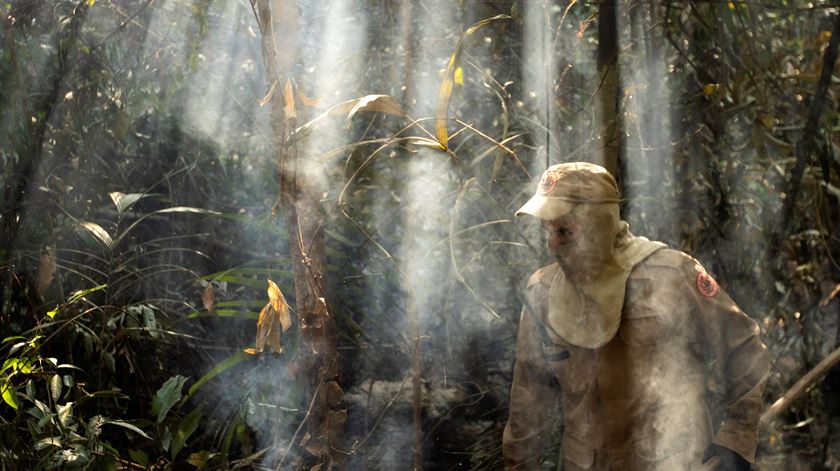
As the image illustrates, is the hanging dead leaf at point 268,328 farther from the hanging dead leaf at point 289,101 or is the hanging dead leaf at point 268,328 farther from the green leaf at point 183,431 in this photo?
the green leaf at point 183,431

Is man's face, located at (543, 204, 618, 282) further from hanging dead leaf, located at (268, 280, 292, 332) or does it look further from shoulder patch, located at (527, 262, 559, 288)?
hanging dead leaf, located at (268, 280, 292, 332)

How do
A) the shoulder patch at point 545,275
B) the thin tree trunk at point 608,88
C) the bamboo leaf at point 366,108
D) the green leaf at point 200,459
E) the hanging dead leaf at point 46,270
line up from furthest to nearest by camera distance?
the hanging dead leaf at point 46,270, the green leaf at point 200,459, the thin tree trunk at point 608,88, the shoulder patch at point 545,275, the bamboo leaf at point 366,108

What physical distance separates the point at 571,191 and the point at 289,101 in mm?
799

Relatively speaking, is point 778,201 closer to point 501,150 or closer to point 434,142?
point 501,150

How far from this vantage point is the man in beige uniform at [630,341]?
239 cm

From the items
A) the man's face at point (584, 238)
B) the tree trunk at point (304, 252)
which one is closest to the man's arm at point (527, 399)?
the man's face at point (584, 238)

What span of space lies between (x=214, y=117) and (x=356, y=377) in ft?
4.20

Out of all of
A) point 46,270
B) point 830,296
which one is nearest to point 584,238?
point 830,296

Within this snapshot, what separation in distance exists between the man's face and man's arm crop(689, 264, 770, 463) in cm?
24

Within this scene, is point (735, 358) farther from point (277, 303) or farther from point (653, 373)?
point (277, 303)

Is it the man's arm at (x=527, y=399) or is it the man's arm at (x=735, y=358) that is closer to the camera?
the man's arm at (x=735, y=358)

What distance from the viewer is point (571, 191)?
7.81 ft

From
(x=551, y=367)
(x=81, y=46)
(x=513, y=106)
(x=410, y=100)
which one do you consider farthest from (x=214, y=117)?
(x=551, y=367)

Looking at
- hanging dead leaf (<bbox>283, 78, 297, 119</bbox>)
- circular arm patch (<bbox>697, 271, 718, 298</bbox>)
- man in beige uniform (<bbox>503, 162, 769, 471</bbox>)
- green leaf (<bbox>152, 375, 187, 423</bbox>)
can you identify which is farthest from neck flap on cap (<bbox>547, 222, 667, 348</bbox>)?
green leaf (<bbox>152, 375, 187, 423</bbox>)
